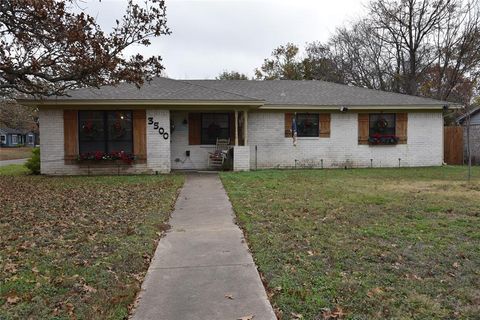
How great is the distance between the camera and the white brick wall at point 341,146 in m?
15.9

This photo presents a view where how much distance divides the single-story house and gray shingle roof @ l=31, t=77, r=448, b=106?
5328cm

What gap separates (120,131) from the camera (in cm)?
1415

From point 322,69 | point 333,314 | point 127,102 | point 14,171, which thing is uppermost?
point 322,69

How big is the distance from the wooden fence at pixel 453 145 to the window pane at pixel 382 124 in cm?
437

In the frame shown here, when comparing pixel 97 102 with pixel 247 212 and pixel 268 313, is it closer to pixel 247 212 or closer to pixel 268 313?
pixel 247 212

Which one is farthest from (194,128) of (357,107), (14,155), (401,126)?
(14,155)

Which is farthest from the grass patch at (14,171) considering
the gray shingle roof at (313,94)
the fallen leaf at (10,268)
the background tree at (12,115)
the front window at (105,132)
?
the background tree at (12,115)

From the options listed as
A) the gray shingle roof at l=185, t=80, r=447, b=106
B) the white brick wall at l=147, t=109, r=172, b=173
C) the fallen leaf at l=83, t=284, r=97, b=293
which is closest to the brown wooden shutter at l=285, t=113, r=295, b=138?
the gray shingle roof at l=185, t=80, r=447, b=106

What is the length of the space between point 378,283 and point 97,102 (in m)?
12.0

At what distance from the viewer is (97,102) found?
43.9 feet

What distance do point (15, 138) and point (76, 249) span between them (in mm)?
68244

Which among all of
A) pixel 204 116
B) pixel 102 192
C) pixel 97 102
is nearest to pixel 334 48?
pixel 204 116

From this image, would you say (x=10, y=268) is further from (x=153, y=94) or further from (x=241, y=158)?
(x=241, y=158)

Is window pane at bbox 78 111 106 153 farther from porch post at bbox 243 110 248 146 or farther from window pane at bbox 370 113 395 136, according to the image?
window pane at bbox 370 113 395 136
